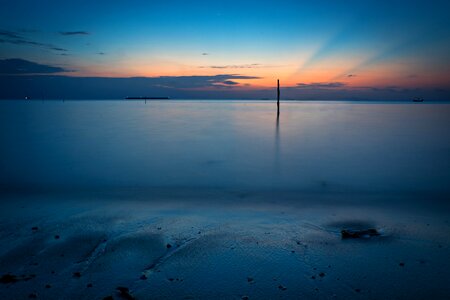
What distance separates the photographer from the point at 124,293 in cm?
389

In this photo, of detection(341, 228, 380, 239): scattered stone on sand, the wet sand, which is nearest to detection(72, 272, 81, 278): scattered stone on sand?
the wet sand

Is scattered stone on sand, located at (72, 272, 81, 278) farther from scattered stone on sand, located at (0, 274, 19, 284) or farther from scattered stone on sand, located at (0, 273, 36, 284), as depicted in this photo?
scattered stone on sand, located at (0, 274, 19, 284)

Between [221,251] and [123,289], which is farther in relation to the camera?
[221,251]

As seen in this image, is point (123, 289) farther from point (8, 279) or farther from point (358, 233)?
point (358, 233)

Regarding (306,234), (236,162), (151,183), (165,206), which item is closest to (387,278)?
(306,234)

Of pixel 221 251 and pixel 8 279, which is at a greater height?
pixel 8 279

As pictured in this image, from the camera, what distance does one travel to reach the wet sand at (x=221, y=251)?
13.2 ft

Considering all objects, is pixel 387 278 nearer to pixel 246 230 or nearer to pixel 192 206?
pixel 246 230

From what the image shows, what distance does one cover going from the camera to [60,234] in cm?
571

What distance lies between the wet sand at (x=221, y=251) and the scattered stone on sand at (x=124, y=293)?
15 mm

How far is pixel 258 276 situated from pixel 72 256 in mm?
3201

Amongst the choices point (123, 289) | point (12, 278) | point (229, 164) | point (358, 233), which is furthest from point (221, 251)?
point (229, 164)

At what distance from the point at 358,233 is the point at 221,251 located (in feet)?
9.67

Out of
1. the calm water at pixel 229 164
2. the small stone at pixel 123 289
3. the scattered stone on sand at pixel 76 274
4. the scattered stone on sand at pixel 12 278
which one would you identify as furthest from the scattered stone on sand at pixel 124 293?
the calm water at pixel 229 164
